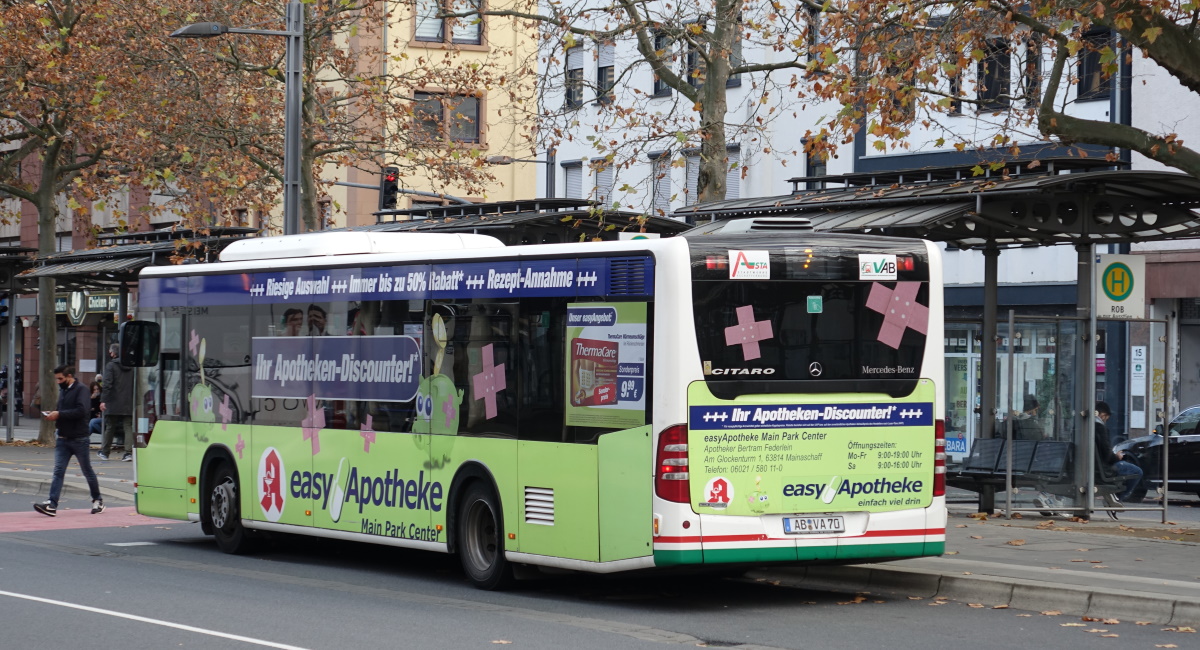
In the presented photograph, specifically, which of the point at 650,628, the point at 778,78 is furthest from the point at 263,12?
the point at 650,628

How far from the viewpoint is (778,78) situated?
141ft

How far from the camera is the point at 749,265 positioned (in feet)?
39.1

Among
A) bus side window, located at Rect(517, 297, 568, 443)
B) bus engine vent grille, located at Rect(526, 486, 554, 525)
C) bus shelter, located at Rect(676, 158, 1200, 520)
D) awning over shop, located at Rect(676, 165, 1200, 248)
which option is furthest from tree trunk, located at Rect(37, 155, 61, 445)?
bus engine vent grille, located at Rect(526, 486, 554, 525)

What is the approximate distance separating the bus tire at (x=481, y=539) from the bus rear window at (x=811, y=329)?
252 cm

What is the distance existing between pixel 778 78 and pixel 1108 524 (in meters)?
25.5

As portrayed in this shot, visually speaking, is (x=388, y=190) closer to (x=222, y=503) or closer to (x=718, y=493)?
(x=222, y=503)

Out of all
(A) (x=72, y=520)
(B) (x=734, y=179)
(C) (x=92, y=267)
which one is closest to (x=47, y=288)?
(C) (x=92, y=267)

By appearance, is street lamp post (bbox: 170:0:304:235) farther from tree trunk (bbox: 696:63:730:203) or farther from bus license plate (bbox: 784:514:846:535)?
bus license plate (bbox: 784:514:846:535)

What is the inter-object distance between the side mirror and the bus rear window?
8064 mm

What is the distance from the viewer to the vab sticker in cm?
1608

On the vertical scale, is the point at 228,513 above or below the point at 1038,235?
below

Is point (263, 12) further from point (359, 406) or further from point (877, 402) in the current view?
point (877, 402)

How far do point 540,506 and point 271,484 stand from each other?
172 inches

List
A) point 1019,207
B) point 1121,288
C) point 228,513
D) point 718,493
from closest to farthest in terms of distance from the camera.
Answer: point 718,493 < point 228,513 < point 1121,288 < point 1019,207
